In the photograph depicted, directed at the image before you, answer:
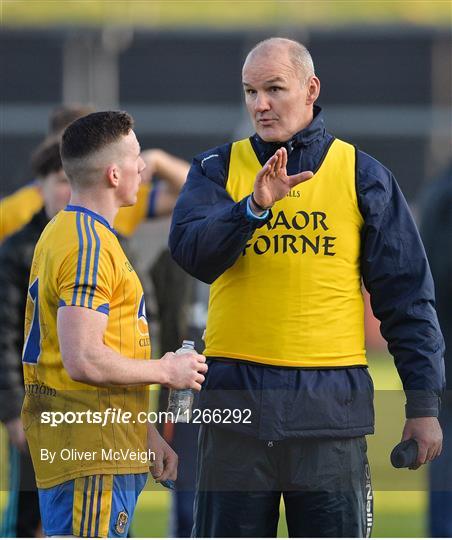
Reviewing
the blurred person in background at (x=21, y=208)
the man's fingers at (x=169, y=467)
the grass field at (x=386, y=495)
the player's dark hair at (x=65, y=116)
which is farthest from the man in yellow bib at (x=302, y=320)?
the blurred person in background at (x=21, y=208)

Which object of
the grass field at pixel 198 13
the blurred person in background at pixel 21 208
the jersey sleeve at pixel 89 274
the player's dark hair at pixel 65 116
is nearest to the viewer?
the jersey sleeve at pixel 89 274

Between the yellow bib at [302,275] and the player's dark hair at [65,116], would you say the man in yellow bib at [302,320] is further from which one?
the player's dark hair at [65,116]

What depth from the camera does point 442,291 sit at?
504 cm

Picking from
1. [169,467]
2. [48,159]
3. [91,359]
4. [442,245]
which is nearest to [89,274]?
[91,359]

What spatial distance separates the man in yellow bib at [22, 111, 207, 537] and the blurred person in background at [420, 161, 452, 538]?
6.88 ft

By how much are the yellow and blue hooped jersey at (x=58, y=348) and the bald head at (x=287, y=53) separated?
2.12 ft

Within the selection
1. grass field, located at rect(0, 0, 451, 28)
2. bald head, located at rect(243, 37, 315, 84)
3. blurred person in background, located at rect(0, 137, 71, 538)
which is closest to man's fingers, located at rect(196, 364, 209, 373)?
bald head, located at rect(243, 37, 315, 84)

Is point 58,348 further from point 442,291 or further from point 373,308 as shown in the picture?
point 442,291

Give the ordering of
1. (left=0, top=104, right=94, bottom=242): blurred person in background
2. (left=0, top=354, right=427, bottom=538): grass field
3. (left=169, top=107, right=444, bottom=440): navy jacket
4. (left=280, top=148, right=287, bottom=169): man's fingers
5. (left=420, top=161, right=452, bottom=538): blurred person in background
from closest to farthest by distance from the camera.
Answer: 1. (left=280, top=148, right=287, bottom=169): man's fingers
2. (left=169, top=107, right=444, bottom=440): navy jacket
3. (left=0, top=354, right=427, bottom=538): grass field
4. (left=420, top=161, right=452, bottom=538): blurred person in background
5. (left=0, top=104, right=94, bottom=242): blurred person in background

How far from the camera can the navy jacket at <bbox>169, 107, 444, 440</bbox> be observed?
3232 mm

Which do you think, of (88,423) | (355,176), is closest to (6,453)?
(88,423)

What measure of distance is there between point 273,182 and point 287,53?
444 millimetres

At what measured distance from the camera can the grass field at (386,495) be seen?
358 cm

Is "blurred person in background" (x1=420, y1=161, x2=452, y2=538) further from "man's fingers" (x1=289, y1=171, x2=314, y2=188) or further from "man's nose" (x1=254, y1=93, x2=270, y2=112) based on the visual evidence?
"man's fingers" (x1=289, y1=171, x2=314, y2=188)
